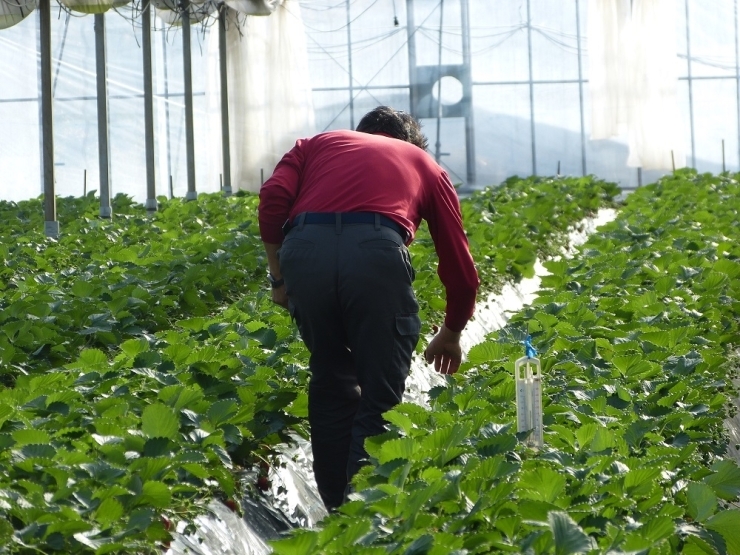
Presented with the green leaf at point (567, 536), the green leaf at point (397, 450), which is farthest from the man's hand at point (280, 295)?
the green leaf at point (567, 536)

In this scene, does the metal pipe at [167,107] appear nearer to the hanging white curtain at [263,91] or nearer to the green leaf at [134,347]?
the hanging white curtain at [263,91]

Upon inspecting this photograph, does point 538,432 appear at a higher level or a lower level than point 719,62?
lower

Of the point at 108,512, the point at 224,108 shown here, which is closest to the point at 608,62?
the point at 224,108

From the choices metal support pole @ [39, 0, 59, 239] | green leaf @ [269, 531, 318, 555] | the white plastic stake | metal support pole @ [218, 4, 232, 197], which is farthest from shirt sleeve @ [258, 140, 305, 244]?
metal support pole @ [218, 4, 232, 197]

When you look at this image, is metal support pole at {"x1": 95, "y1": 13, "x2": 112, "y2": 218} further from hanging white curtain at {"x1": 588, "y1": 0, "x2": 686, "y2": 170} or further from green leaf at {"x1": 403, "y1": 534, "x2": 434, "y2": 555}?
green leaf at {"x1": 403, "y1": 534, "x2": 434, "y2": 555}

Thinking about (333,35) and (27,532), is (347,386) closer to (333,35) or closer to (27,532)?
(27,532)

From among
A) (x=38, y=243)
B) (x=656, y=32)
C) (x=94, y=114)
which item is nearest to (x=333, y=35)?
(x=94, y=114)

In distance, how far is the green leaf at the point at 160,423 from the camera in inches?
106

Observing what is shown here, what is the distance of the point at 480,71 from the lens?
16.5 meters

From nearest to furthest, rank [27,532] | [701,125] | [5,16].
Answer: [27,532] → [5,16] → [701,125]

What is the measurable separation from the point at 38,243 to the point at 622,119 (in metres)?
9.68

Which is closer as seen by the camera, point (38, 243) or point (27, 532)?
point (27, 532)

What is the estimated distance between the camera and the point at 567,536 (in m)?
1.87

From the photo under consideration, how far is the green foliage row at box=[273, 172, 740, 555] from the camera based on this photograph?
198 centimetres
